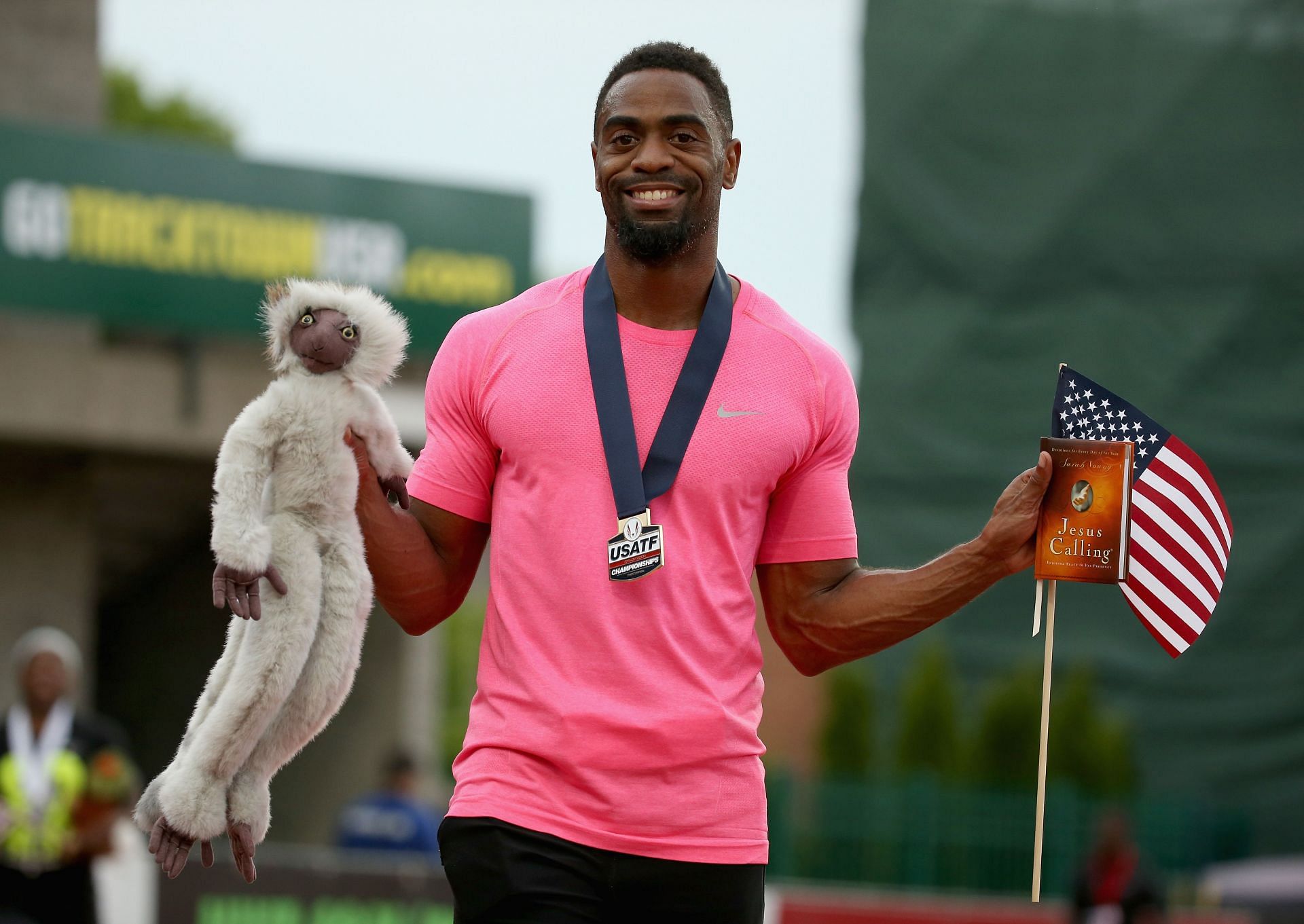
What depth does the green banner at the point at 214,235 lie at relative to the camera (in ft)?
50.7

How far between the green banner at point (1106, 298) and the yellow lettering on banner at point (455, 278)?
11.0 metres

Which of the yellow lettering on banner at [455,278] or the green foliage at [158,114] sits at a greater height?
the green foliage at [158,114]

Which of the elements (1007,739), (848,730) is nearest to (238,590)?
(1007,739)

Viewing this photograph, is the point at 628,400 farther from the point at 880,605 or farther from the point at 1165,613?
the point at 1165,613

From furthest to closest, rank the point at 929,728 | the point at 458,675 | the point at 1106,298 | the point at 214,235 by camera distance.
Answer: the point at 458,675, the point at 1106,298, the point at 929,728, the point at 214,235

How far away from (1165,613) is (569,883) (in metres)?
1.25

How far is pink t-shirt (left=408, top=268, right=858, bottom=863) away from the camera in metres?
3.21

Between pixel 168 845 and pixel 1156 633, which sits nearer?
pixel 168 845

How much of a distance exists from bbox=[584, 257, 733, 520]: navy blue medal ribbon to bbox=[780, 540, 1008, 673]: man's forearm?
18.5 inches

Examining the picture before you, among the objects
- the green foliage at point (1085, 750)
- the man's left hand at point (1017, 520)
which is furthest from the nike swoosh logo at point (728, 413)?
the green foliage at point (1085, 750)

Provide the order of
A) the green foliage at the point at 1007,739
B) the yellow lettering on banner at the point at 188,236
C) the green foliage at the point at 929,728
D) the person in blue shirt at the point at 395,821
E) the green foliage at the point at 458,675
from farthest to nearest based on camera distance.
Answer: the green foliage at the point at 458,675, the green foliage at the point at 929,728, the green foliage at the point at 1007,739, the yellow lettering on banner at the point at 188,236, the person in blue shirt at the point at 395,821

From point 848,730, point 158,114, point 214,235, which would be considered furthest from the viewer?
point 158,114

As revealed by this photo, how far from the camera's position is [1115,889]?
13.7m

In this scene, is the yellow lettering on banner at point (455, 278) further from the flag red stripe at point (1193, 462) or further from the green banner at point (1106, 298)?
the flag red stripe at point (1193, 462)
